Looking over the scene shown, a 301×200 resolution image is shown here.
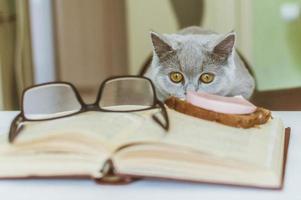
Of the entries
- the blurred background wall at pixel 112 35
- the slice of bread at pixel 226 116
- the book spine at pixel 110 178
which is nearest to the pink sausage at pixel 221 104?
the slice of bread at pixel 226 116

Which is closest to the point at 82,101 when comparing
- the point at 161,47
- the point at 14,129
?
the point at 14,129

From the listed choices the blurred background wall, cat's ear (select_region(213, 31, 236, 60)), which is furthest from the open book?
the blurred background wall

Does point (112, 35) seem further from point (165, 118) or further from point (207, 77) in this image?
point (165, 118)

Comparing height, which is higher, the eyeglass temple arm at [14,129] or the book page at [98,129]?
the book page at [98,129]

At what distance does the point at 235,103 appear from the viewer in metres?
0.55

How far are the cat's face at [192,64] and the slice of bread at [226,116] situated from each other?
16 cm

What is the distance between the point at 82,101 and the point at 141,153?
0.14 meters

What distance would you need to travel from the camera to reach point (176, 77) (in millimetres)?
740

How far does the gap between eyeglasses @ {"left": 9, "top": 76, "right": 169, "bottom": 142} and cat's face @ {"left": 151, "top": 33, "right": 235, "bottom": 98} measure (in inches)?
3.5

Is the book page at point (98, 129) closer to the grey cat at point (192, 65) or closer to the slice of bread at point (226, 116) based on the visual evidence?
the slice of bread at point (226, 116)

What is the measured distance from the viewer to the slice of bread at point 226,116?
0.52 metres

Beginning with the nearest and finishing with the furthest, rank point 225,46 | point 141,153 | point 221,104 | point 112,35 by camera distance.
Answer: point 141,153 < point 221,104 < point 225,46 < point 112,35

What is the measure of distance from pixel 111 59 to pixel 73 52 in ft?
0.37

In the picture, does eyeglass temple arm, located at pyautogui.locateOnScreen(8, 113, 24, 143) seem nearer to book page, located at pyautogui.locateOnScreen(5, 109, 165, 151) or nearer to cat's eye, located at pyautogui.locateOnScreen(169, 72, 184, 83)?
Answer: book page, located at pyautogui.locateOnScreen(5, 109, 165, 151)
